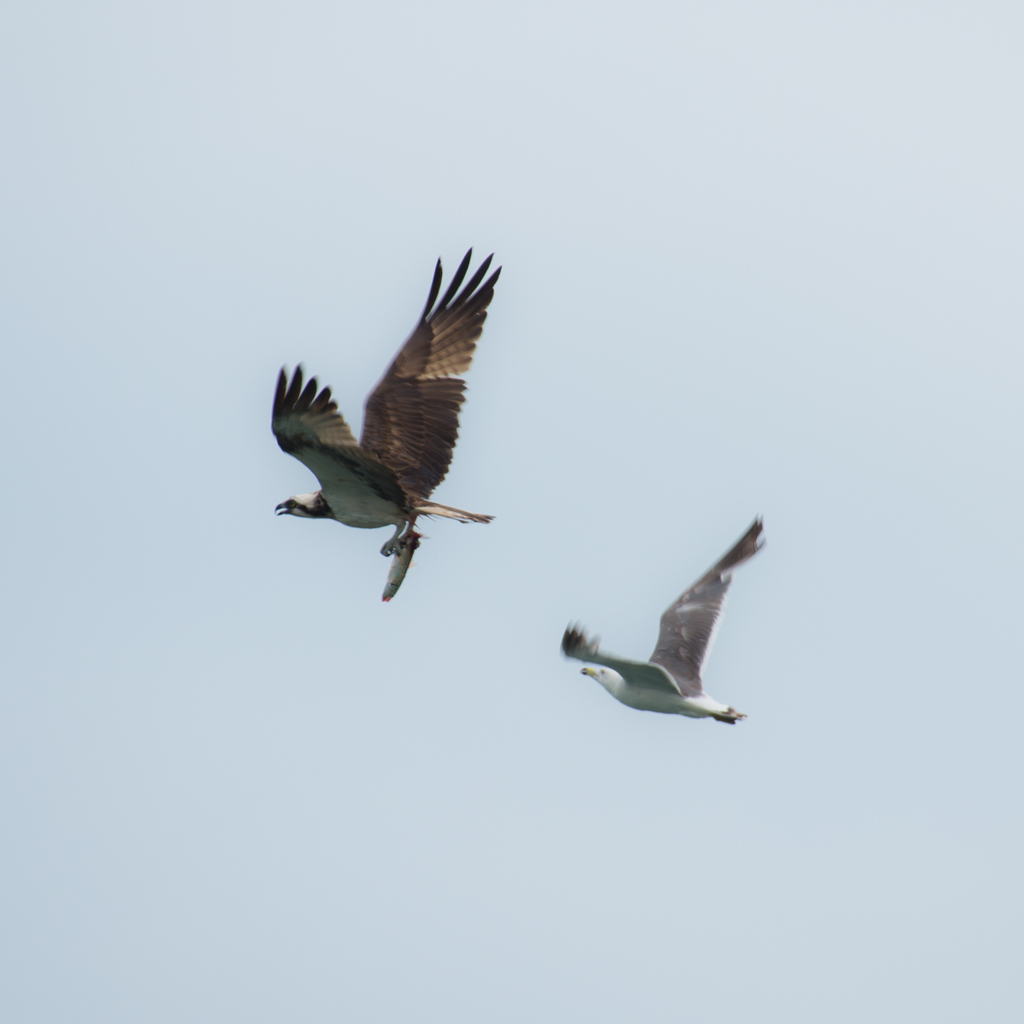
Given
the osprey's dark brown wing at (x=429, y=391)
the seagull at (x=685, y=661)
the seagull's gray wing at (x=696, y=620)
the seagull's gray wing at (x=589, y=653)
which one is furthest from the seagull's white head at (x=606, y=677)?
the osprey's dark brown wing at (x=429, y=391)

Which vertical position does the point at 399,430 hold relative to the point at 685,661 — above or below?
above

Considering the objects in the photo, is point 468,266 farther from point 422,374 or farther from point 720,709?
point 720,709

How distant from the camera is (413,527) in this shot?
18.0m

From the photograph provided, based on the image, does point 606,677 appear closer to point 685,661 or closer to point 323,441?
point 685,661

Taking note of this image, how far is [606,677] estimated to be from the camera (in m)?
18.8

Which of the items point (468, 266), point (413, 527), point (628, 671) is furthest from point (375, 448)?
point (628, 671)

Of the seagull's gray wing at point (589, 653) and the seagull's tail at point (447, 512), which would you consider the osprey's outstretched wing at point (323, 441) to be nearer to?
the seagull's tail at point (447, 512)

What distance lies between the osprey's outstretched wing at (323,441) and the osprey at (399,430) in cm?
1

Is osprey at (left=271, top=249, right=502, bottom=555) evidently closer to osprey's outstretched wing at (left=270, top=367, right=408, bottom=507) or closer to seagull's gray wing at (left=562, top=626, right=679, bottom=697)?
osprey's outstretched wing at (left=270, top=367, right=408, bottom=507)

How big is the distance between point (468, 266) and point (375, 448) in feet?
9.77

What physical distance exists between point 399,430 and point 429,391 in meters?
0.71

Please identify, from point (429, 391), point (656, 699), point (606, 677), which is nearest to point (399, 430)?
point (429, 391)

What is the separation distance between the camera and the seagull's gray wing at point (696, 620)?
1934cm

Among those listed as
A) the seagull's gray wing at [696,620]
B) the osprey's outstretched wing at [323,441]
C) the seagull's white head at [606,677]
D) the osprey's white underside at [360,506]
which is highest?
the osprey's outstretched wing at [323,441]
